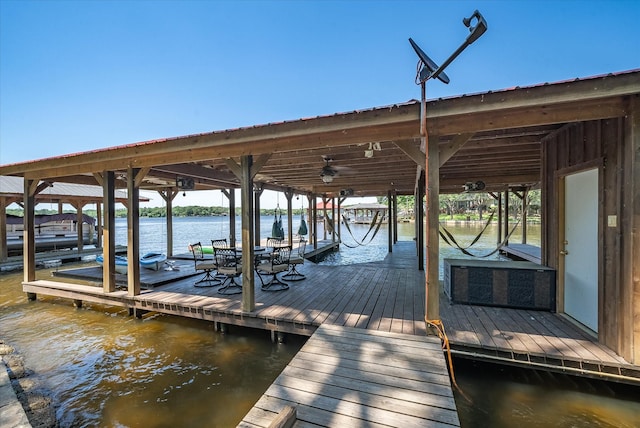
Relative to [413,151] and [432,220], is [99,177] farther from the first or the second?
[432,220]

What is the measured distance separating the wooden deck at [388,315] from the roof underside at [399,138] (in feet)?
6.01

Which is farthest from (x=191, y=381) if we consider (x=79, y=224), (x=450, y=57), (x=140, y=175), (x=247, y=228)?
(x=79, y=224)

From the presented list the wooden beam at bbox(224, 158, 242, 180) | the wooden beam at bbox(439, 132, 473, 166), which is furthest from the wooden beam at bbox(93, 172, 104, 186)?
the wooden beam at bbox(439, 132, 473, 166)

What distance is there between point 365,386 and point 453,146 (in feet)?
7.61

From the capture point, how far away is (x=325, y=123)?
2.77 meters

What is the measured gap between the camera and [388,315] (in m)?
3.25

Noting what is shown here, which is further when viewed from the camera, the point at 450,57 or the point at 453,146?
the point at 453,146

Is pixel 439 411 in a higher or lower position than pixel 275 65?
lower

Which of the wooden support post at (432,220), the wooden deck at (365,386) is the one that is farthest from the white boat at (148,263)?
the wooden support post at (432,220)

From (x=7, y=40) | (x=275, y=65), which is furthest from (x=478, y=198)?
(x=7, y=40)

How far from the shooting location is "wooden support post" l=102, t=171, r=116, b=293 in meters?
4.47

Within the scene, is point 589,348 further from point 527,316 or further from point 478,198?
point 478,198

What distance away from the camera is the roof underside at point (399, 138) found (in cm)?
219

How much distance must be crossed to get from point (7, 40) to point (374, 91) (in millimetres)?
8597
